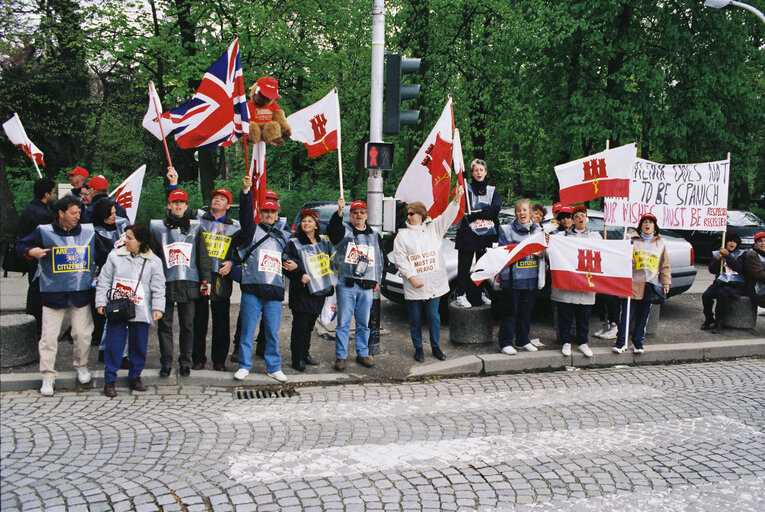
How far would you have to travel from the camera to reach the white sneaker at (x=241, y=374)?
21.4 feet

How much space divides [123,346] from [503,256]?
4258 mm

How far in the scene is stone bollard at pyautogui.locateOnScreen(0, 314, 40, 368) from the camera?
6.46m

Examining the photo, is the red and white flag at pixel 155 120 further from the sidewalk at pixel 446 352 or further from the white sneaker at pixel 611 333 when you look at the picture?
the white sneaker at pixel 611 333

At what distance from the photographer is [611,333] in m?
8.72

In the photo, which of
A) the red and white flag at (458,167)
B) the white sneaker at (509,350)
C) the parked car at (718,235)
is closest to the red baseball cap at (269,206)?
the red and white flag at (458,167)

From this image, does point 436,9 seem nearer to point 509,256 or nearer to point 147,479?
point 509,256

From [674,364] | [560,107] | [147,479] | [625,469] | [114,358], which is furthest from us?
[560,107]

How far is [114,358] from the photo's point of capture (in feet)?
19.7

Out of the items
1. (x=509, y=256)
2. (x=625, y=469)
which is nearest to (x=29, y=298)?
(x=509, y=256)

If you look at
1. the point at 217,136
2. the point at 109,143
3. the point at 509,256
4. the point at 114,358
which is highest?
the point at 109,143

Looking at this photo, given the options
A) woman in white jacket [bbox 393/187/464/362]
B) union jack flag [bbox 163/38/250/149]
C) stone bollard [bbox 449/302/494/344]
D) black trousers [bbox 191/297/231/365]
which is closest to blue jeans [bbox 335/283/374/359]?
woman in white jacket [bbox 393/187/464/362]

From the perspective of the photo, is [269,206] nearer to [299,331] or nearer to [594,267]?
[299,331]

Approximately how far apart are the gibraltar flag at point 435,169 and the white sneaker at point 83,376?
409 centimetres

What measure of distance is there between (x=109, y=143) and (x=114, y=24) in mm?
14761
